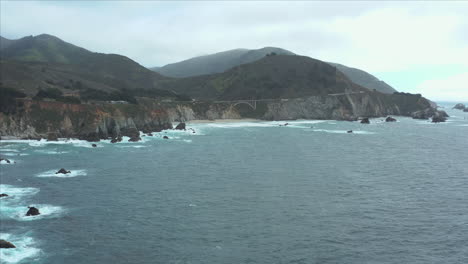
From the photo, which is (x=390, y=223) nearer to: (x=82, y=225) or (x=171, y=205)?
(x=171, y=205)

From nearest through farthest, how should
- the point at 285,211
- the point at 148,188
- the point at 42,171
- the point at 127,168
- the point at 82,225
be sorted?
the point at 82,225 < the point at 285,211 < the point at 148,188 < the point at 42,171 < the point at 127,168

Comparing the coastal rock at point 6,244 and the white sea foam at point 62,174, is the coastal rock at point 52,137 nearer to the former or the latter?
the white sea foam at point 62,174

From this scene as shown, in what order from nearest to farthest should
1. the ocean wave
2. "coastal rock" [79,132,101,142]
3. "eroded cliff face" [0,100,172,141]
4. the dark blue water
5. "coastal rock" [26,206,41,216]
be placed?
the dark blue water, the ocean wave, "coastal rock" [26,206,41,216], "eroded cliff face" [0,100,172,141], "coastal rock" [79,132,101,142]

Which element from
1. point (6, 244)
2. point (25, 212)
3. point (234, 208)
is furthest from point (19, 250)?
point (234, 208)

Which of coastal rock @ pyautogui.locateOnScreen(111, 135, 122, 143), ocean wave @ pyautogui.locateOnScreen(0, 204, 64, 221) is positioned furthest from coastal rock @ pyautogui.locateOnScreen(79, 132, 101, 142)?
ocean wave @ pyautogui.locateOnScreen(0, 204, 64, 221)

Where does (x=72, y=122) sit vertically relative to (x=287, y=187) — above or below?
above

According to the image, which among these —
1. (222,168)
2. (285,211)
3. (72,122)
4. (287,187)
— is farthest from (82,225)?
(72,122)

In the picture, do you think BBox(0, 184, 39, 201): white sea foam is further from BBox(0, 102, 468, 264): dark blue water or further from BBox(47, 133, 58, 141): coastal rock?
BBox(47, 133, 58, 141): coastal rock

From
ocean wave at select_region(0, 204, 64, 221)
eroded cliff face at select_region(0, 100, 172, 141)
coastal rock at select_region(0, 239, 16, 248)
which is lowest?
coastal rock at select_region(0, 239, 16, 248)

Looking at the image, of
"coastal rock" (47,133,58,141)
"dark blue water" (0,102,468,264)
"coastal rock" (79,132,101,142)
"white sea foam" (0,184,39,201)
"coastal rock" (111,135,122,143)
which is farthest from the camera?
"coastal rock" (79,132,101,142)
